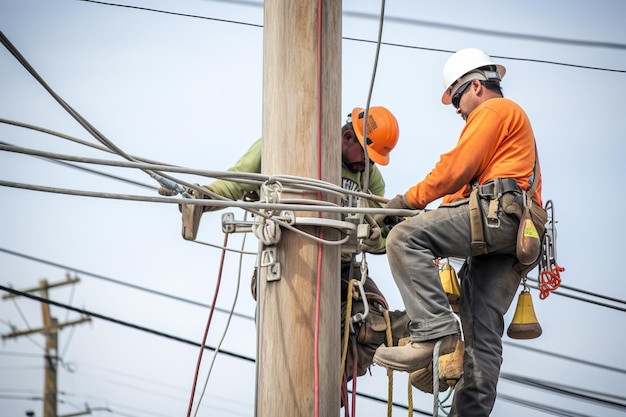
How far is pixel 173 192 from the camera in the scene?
17.3ft

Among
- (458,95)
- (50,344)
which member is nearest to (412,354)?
(458,95)

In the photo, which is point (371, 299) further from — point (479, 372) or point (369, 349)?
point (479, 372)

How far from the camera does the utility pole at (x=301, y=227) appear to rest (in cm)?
468

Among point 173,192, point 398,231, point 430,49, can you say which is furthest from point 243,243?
point 430,49

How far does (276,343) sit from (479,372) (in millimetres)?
1010

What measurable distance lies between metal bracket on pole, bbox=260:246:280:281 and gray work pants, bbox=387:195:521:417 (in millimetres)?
559

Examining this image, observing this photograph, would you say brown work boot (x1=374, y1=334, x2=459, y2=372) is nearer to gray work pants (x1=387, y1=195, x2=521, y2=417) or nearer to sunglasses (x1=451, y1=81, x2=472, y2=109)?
gray work pants (x1=387, y1=195, x2=521, y2=417)

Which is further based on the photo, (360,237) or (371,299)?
(371,299)

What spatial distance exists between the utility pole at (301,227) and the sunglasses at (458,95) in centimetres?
78

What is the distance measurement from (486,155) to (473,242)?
0.41 m

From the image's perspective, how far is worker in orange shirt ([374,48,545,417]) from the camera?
4930 millimetres

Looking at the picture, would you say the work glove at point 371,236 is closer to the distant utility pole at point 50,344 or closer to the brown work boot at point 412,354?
the brown work boot at point 412,354

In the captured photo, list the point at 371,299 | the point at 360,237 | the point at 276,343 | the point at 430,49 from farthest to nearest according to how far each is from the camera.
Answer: the point at 430,49, the point at 371,299, the point at 360,237, the point at 276,343

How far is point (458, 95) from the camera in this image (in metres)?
5.52
